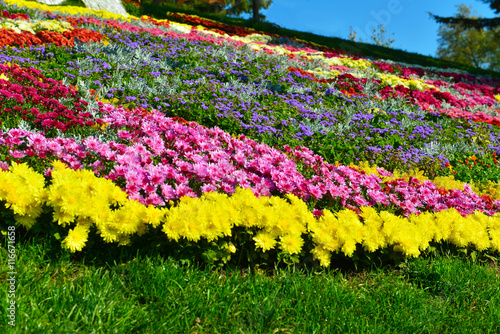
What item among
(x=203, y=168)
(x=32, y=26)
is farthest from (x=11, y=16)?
(x=203, y=168)

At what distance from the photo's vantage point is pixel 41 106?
5.06m

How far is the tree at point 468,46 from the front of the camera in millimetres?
49875

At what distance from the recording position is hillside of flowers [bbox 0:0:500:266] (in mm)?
3105

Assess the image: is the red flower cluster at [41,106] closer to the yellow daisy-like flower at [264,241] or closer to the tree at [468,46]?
the yellow daisy-like flower at [264,241]

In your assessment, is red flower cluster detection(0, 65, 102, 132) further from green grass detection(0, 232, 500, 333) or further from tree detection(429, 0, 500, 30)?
tree detection(429, 0, 500, 30)

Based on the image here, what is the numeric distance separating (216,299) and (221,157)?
6.12 feet

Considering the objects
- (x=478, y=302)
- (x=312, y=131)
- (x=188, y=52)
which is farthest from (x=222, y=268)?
(x=188, y=52)

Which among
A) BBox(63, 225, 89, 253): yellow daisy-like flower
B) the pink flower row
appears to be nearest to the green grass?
BBox(63, 225, 89, 253): yellow daisy-like flower

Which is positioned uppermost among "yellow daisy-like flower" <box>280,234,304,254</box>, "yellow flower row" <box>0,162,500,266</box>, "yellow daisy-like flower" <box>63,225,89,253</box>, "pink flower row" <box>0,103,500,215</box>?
"pink flower row" <box>0,103,500,215</box>

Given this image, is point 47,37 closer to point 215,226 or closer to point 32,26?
point 32,26

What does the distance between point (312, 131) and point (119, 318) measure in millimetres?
4945

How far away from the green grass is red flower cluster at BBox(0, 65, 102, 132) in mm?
2042

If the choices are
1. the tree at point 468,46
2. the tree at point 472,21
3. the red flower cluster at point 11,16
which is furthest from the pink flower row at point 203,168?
the tree at point 468,46

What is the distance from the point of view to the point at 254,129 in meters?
6.15
